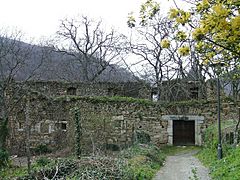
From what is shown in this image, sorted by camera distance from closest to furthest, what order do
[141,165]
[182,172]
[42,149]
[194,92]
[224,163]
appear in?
[224,163]
[182,172]
[141,165]
[42,149]
[194,92]

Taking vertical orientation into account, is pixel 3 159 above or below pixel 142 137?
below

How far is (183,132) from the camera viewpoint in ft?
59.0

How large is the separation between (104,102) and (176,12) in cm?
1378

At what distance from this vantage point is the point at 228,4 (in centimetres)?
397

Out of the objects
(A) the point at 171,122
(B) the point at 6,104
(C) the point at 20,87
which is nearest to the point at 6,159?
(B) the point at 6,104

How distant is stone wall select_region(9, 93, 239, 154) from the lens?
17.2 metres

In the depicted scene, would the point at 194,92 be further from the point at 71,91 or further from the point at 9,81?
the point at 9,81

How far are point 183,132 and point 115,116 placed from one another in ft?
11.9

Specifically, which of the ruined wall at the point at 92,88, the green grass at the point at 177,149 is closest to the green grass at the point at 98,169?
the green grass at the point at 177,149

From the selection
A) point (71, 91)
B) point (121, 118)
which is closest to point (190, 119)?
point (121, 118)

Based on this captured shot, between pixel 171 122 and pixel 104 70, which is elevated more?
pixel 104 70

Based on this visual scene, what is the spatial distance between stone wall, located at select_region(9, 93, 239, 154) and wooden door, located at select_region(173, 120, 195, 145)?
23.2 inches

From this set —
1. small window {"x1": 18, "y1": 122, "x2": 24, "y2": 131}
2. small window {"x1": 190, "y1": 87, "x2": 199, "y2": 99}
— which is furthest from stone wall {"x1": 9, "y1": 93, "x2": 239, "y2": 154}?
small window {"x1": 190, "y1": 87, "x2": 199, "y2": 99}

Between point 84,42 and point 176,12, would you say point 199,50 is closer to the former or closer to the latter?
point 176,12
